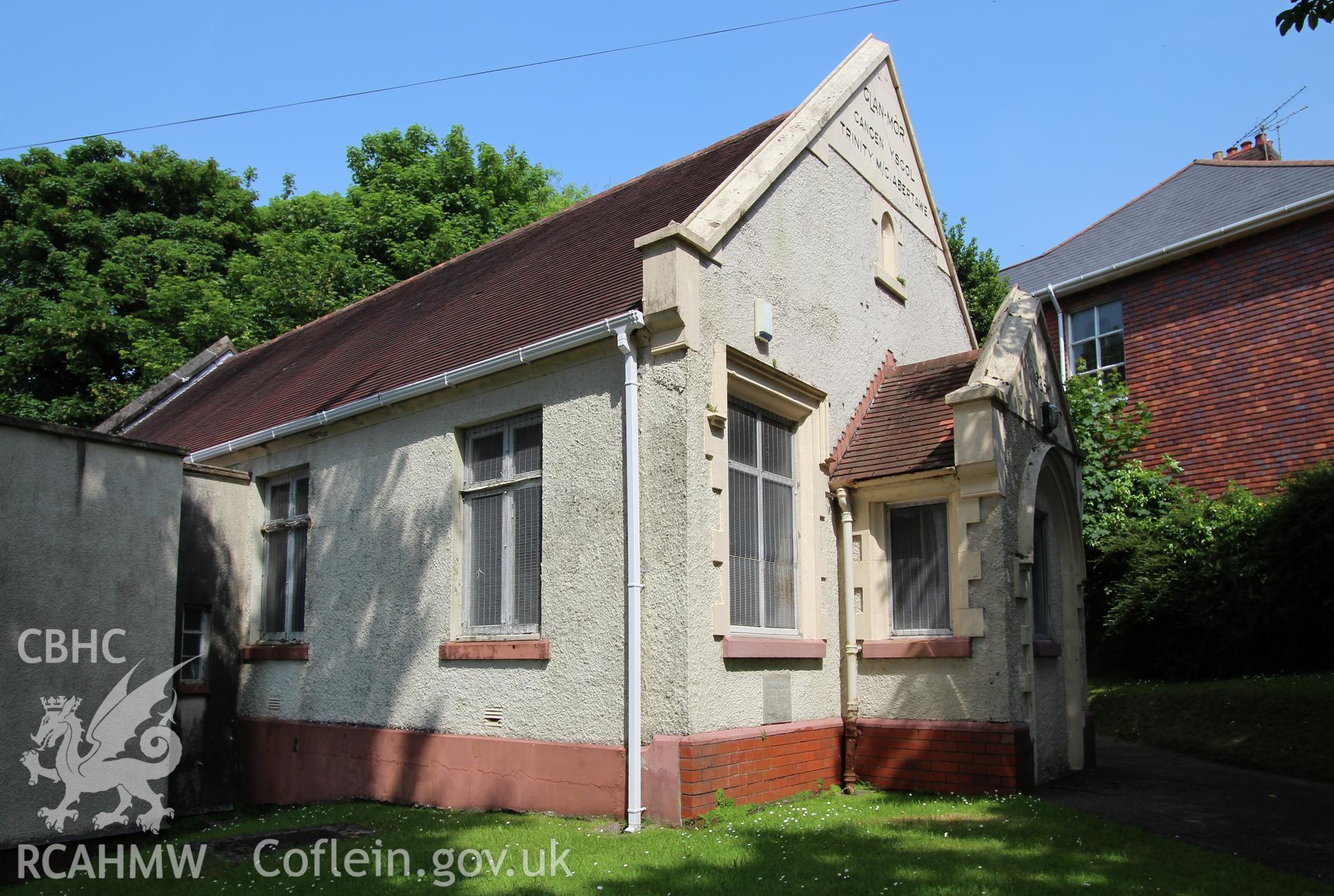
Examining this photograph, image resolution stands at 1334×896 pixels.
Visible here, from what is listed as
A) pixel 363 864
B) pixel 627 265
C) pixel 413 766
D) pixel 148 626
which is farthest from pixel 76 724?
pixel 627 265

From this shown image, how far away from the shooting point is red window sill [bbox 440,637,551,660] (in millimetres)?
9148

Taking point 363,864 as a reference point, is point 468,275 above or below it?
above

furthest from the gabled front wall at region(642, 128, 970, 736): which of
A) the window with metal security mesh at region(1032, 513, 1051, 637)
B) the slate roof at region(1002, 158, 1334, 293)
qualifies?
the slate roof at region(1002, 158, 1334, 293)

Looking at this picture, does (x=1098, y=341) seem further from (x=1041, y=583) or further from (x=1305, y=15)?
(x=1305, y=15)

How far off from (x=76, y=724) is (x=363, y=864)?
12.5ft

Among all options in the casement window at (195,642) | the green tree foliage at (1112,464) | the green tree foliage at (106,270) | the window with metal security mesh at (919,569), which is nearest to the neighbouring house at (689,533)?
the window with metal security mesh at (919,569)

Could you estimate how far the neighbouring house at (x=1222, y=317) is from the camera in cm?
1773

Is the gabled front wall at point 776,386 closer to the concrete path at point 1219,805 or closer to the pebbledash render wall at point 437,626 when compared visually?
the pebbledash render wall at point 437,626

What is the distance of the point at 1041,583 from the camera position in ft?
36.4

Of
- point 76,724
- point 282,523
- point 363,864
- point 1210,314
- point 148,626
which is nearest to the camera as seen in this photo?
point 363,864

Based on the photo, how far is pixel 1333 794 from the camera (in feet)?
31.8

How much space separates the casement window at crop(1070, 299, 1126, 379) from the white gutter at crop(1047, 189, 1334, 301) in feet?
1.91

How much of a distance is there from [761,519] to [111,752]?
642 cm

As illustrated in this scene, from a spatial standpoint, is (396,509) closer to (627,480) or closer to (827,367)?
(627,480)
